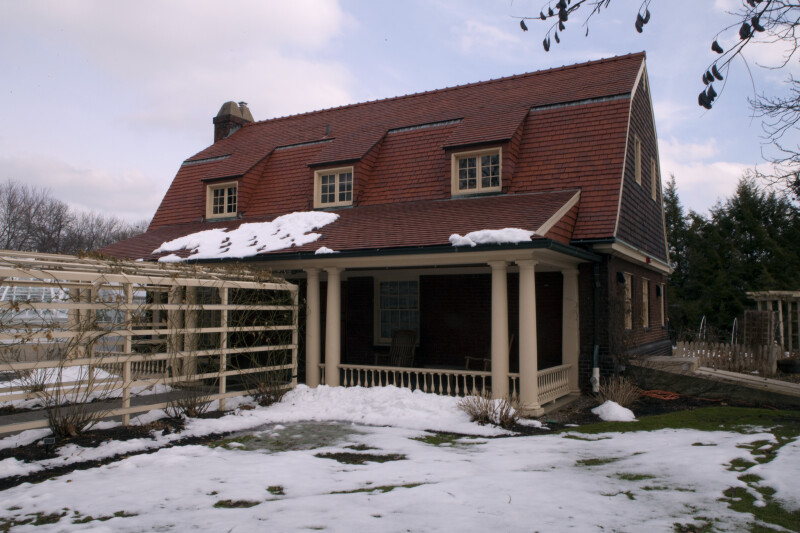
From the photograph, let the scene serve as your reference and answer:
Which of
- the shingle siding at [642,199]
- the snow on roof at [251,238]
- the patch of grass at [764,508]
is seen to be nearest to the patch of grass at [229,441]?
the snow on roof at [251,238]

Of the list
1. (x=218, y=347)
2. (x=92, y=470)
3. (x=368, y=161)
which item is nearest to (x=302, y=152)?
(x=368, y=161)

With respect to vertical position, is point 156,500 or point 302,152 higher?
point 302,152

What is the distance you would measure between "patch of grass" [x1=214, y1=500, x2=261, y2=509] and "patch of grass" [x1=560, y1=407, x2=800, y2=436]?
5126 mm

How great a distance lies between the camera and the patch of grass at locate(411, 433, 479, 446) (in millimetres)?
7829

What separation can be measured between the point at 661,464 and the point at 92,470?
6033mm

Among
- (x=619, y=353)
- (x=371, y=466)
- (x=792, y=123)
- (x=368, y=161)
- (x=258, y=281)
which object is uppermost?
(x=368, y=161)

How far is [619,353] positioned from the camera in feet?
37.7

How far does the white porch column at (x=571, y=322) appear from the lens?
457 inches

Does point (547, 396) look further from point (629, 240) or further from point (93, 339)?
point (93, 339)

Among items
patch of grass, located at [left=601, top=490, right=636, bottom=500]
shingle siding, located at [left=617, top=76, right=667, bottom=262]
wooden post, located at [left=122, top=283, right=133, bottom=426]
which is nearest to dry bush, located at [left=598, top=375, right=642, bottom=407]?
shingle siding, located at [left=617, top=76, right=667, bottom=262]

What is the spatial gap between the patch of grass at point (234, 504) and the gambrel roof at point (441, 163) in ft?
18.6

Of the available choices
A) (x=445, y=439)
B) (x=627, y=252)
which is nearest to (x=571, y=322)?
(x=627, y=252)

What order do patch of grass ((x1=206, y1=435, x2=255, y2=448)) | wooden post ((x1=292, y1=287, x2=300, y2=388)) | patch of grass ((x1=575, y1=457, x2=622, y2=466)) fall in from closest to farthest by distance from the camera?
patch of grass ((x1=575, y1=457, x2=622, y2=466)), patch of grass ((x1=206, y1=435, x2=255, y2=448)), wooden post ((x1=292, y1=287, x2=300, y2=388))

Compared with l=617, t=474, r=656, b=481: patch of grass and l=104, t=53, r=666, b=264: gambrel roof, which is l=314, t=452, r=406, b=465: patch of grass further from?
l=104, t=53, r=666, b=264: gambrel roof
